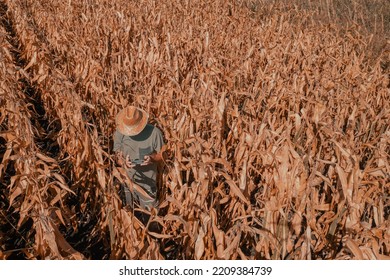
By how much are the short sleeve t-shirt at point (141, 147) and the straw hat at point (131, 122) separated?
132 mm

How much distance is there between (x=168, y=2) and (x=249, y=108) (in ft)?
13.0

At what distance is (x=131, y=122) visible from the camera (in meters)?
2.52

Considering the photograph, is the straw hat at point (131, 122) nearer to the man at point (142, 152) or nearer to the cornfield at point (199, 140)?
the man at point (142, 152)

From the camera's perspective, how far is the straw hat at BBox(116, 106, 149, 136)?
8.26ft

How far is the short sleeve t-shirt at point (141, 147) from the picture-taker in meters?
2.67

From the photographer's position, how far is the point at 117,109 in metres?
3.26

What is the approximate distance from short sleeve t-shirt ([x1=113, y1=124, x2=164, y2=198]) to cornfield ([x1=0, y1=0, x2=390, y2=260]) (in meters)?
0.10

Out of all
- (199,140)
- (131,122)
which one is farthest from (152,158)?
(199,140)

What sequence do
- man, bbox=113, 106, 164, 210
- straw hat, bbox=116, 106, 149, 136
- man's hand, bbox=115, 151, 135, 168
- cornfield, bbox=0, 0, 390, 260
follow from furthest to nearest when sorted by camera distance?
1. man, bbox=113, 106, 164, 210
2. straw hat, bbox=116, 106, 149, 136
3. man's hand, bbox=115, 151, 135, 168
4. cornfield, bbox=0, 0, 390, 260

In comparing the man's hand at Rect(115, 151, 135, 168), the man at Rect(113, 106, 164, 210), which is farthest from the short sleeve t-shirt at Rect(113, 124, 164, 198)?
the man's hand at Rect(115, 151, 135, 168)

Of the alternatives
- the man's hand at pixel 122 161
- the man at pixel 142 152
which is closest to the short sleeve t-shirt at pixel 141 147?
the man at pixel 142 152

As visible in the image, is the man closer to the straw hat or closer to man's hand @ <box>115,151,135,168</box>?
the straw hat

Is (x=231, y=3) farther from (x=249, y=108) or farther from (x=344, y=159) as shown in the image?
(x=344, y=159)
